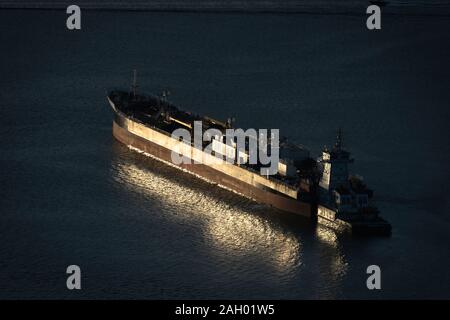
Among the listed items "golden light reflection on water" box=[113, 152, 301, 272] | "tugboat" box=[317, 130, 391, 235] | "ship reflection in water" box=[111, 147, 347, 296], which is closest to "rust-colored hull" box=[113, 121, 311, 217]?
"ship reflection in water" box=[111, 147, 347, 296]

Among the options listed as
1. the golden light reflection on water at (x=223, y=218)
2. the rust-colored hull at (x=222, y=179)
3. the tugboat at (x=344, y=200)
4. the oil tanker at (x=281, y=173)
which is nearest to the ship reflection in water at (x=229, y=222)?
the golden light reflection on water at (x=223, y=218)

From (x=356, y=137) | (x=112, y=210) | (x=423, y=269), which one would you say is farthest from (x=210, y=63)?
(x=423, y=269)

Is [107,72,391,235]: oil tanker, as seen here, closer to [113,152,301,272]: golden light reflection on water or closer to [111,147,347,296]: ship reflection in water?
[111,147,347,296]: ship reflection in water

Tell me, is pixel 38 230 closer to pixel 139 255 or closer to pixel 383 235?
pixel 139 255

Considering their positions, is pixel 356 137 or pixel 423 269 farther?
pixel 356 137

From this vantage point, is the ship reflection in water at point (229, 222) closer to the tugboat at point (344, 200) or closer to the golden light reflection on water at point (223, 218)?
the golden light reflection on water at point (223, 218)
